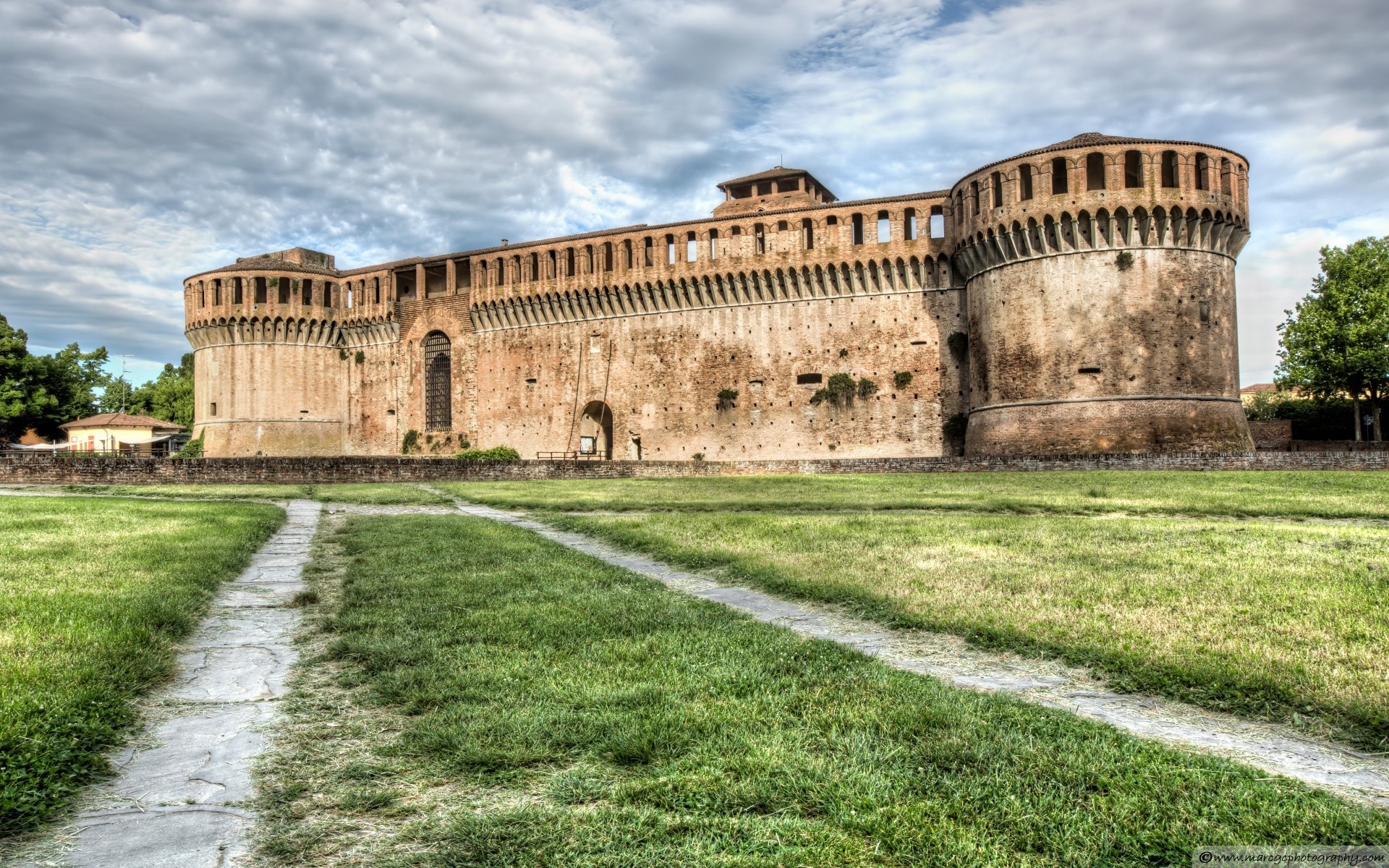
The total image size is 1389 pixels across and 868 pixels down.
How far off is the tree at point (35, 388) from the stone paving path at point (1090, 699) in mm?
49004

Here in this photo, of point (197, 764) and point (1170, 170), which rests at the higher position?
point (1170, 170)

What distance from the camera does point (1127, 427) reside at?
25.6m

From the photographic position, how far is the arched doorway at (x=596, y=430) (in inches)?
1453

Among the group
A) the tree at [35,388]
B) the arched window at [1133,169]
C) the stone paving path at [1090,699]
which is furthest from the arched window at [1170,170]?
the tree at [35,388]

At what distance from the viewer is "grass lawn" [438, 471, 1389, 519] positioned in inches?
462

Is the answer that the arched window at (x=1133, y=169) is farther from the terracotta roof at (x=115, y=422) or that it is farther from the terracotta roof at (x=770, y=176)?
the terracotta roof at (x=115, y=422)

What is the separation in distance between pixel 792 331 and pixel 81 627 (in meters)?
30.1

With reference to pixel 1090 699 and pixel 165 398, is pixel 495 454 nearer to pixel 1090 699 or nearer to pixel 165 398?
pixel 1090 699

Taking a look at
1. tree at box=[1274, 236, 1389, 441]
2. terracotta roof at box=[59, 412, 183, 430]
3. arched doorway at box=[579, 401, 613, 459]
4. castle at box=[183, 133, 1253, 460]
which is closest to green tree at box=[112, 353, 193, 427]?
terracotta roof at box=[59, 412, 183, 430]

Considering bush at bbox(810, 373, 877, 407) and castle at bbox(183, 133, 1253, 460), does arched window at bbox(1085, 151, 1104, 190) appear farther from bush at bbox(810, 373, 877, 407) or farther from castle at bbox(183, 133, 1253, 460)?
bush at bbox(810, 373, 877, 407)

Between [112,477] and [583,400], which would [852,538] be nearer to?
[112,477]

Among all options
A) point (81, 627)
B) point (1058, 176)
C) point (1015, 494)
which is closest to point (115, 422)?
point (1058, 176)

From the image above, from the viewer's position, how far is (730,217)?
111 feet

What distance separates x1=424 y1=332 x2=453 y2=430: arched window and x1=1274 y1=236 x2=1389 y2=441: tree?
36182 millimetres
